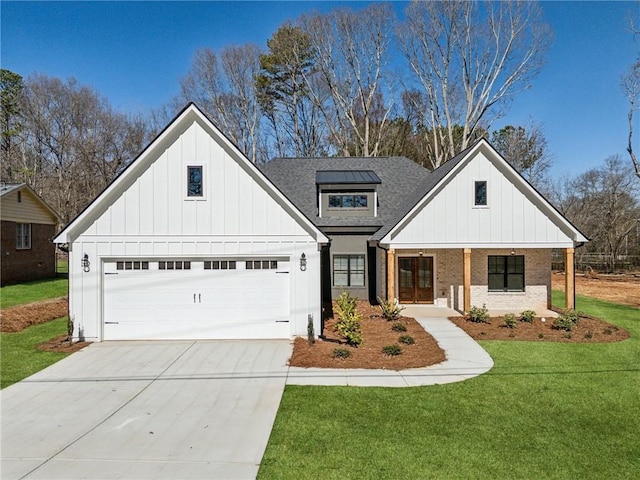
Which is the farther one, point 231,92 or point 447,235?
point 231,92

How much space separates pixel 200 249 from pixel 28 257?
16.1 m

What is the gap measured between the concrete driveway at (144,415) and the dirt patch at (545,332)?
6.29 meters

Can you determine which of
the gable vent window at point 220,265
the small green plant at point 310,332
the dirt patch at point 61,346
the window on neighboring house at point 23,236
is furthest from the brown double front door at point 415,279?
the window on neighboring house at point 23,236

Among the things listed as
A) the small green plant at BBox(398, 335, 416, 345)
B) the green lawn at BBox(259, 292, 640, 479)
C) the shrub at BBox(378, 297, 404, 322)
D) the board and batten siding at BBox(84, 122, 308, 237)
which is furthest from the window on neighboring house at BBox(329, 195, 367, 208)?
the green lawn at BBox(259, 292, 640, 479)

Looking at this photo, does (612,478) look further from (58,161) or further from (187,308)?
(58,161)

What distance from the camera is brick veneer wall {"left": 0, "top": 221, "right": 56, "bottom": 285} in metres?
19.2

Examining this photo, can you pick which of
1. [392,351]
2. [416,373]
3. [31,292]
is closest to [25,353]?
[392,351]

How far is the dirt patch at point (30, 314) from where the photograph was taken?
484 inches

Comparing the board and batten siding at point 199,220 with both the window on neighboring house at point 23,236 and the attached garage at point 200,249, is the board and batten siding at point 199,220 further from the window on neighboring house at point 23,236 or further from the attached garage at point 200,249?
the window on neighboring house at point 23,236

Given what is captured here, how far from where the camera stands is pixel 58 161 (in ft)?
122

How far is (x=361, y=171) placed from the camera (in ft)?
62.1

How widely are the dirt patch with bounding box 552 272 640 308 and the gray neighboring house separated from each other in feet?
21.7

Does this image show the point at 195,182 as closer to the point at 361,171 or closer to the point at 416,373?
the point at 416,373

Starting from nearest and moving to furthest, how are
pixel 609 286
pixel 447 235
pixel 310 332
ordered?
pixel 310 332
pixel 447 235
pixel 609 286
